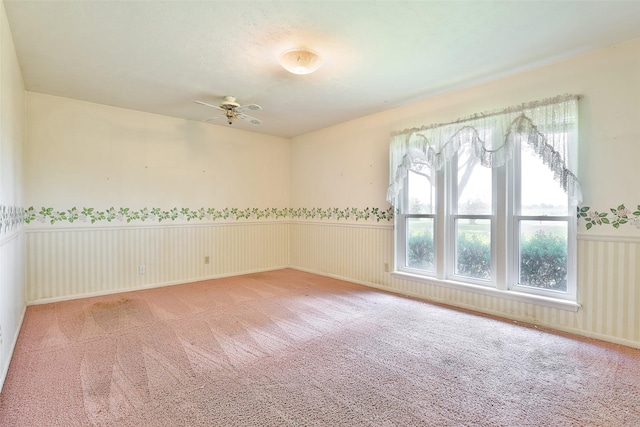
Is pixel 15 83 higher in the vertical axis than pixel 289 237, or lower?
higher

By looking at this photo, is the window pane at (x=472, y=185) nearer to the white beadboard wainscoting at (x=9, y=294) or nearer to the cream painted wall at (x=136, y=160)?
the cream painted wall at (x=136, y=160)

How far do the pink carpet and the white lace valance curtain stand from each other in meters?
1.50

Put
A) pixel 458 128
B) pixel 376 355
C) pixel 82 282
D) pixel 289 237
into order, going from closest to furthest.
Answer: pixel 376 355
pixel 458 128
pixel 82 282
pixel 289 237

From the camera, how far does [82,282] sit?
3994mm

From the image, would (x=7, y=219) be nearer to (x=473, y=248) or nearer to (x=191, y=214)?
(x=191, y=214)

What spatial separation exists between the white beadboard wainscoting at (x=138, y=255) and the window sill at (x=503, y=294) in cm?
271

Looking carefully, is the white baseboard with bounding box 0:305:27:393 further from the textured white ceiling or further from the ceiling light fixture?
the ceiling light fixture

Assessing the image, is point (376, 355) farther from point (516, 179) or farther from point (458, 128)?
point (458, 128)

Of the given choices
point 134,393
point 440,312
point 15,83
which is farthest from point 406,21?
point 15,83

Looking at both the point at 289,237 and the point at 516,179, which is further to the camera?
the point at 289,237

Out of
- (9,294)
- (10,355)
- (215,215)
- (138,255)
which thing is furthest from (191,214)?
(10,355)

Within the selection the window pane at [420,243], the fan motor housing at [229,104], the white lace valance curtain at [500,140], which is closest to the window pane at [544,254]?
the white lace valance curtain at [500,140]

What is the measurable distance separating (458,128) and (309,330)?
2741 mm

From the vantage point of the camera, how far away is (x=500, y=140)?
3.26 metres
